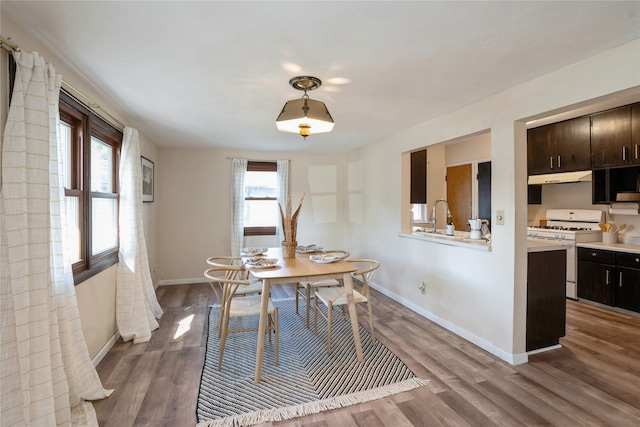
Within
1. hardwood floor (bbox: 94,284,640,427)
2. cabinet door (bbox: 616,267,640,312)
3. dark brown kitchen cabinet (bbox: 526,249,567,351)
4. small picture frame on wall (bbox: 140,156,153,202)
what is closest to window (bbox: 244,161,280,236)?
small picture frame on wall (bbox: 140,156,153,202)

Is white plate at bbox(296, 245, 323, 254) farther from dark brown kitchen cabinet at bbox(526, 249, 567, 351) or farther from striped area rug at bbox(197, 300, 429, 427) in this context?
dark brown kitchen cabinet at bbox(526, 249, 567, 351)

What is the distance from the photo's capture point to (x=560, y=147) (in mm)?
4266

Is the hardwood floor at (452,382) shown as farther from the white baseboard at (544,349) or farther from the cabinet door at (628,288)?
the cabinet door at (628,288)

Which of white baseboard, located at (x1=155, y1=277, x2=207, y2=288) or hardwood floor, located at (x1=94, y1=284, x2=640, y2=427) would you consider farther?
white baseboard, located at (x1=155, y1=277, x2=207, y2=288)

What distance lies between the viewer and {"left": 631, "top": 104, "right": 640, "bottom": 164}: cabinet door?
3.41m

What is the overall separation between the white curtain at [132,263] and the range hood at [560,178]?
5243 millimetres

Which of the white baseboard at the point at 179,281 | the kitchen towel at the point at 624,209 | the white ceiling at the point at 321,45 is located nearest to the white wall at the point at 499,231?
the white ceiling at the point at 321,45

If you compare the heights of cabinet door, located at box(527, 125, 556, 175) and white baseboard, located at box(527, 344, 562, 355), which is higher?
cabinet door, located at box(527, 125, 556, 175)

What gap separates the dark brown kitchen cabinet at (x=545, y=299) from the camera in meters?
2.66

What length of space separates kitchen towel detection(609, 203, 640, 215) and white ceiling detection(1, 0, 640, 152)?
2779 mm

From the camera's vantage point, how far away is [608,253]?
12.2ft

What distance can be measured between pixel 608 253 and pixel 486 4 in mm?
3770

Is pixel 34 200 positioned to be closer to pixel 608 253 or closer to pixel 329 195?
pixel 329 195

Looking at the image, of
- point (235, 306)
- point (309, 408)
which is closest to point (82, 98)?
point (235, 306)
